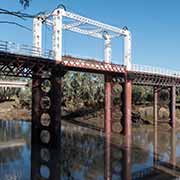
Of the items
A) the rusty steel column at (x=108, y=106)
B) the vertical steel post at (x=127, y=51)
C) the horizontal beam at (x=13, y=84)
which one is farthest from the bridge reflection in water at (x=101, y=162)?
the horizontal beam at (x=13, y=84)

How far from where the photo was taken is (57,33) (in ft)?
124

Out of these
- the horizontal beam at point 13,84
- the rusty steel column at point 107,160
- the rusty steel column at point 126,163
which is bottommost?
the rusty steel column at point 126,163

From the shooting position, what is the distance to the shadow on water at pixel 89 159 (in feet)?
77.8

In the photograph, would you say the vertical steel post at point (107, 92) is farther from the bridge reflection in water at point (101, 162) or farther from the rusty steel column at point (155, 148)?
the bridge reflection in water at point (101, 162)

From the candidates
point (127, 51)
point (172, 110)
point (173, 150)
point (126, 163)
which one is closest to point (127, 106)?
point (127, 51)

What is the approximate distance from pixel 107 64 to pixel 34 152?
1740cm

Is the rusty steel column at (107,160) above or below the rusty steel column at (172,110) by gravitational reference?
below

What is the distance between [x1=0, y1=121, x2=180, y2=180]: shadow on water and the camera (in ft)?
77.8

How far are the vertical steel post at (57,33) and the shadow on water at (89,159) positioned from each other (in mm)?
9282

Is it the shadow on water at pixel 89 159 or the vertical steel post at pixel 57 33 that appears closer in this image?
the shadow on water at pixel 89 159

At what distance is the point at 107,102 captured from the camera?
48438mm

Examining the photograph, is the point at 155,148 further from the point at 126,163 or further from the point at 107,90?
the point at 107,90

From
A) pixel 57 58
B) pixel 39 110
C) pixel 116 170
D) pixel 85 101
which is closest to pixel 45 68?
pixel 57 58

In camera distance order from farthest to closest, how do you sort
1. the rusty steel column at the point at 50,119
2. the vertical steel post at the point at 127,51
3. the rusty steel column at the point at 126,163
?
1. the vertical steel post at the point at 127,51
2. the rusty steel column at the point at 50,119
3. the rusty steel column at the point at 126,163
